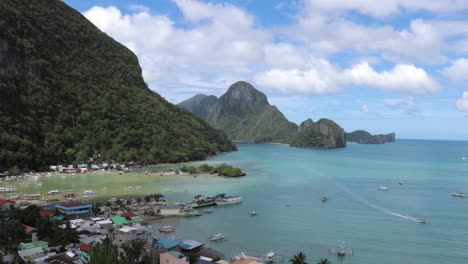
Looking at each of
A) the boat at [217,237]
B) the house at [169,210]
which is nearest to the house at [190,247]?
the boat at [217,237]

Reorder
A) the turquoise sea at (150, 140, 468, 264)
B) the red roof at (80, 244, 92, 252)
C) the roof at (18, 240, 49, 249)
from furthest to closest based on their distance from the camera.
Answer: the turquoise sea at (150, 140, 468, 264)
the red roof at (80, 244, 92, 252)
the roof at (18, 240, 49, 249)

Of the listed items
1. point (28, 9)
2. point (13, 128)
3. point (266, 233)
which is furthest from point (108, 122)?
point (266, 233)

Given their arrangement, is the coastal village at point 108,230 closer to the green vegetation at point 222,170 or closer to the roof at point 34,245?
the roof at point 34,245

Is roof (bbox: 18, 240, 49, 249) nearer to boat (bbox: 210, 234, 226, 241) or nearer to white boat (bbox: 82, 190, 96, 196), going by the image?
boat (bbox: 210, 234, 226, 241)

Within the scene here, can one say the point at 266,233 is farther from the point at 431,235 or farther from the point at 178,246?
the point at 431,235

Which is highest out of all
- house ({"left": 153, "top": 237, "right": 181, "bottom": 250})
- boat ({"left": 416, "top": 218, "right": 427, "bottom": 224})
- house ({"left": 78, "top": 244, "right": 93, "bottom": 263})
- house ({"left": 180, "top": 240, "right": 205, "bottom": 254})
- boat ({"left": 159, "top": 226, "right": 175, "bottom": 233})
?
house ({"left": 78, "top": 244, "right": 93, "bottom": 263})

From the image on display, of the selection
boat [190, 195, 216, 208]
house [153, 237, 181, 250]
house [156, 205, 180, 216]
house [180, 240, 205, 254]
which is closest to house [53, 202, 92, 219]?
house [156, 205, 180, 216]
